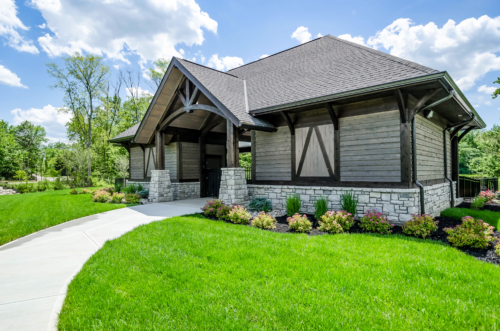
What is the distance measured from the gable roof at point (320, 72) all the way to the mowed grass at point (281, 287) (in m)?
4.34

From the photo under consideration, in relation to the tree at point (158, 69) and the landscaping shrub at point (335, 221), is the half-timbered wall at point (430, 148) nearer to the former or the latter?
the landscaping shrub at point (335, 221)

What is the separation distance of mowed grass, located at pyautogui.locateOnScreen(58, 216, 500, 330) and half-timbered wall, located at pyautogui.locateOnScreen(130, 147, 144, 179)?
12.8 meters

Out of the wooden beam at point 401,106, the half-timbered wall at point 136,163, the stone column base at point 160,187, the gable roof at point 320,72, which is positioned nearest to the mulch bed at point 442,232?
the wooden beam at point 401,106

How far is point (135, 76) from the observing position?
31.4 m

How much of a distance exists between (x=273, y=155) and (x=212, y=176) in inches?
185

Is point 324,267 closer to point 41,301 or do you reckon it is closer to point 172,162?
point 41,301

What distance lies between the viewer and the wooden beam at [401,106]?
6.37 meters

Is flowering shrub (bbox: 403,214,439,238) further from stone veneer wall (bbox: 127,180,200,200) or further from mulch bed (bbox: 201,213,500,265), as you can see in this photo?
stone veneer wall (bbox: 127,180,200,200)

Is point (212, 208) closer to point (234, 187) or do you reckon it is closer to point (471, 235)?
point (234, 187)

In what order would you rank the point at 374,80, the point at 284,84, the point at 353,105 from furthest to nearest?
the point at 284,84 → the point at 353,105 → the point at 374,80

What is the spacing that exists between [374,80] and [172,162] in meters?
10.2

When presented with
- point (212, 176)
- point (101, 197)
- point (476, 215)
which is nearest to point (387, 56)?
point (476, 215)

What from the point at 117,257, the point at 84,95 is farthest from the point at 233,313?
the point at 84,95

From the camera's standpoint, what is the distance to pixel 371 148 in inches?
287
